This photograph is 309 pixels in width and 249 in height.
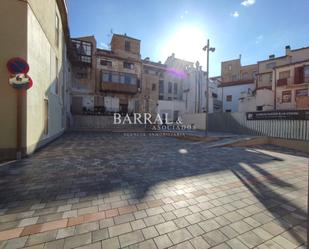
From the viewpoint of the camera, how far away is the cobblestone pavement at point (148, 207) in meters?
1.90

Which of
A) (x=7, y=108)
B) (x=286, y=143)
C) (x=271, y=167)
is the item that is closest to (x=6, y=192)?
(x=7, y=108)

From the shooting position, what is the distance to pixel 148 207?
2.57 metres

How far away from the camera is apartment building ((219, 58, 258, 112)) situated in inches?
1004

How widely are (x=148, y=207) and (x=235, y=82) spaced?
28.2m

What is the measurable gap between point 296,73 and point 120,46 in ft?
71.5

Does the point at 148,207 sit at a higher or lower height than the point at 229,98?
lower

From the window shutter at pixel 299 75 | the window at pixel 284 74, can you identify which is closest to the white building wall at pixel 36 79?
the window shutter at pixel 299 75

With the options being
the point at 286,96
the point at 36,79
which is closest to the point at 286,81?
the point at 286,96

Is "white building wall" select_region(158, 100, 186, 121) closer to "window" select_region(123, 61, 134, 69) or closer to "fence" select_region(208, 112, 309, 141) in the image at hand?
"window" select_region(123, 61, 134, 69)

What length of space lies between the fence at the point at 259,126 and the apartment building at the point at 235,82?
11.0m

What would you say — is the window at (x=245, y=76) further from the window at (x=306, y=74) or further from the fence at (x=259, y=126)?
the fence at (x=259, y=126)

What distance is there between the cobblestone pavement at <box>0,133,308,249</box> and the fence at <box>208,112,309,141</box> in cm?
701

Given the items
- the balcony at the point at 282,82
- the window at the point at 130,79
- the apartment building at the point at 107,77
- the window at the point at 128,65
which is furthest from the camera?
the window at the point at 128,65

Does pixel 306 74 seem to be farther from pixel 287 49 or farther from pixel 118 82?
pixel 118 82
